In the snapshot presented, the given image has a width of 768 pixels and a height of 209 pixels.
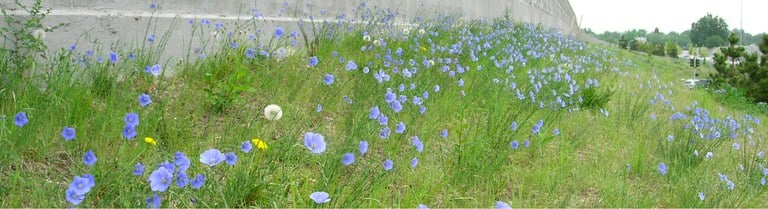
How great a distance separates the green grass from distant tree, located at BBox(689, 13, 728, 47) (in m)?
106

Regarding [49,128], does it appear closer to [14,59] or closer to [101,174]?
[101,174]

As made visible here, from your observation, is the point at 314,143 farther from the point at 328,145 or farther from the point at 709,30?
the point at 709,30

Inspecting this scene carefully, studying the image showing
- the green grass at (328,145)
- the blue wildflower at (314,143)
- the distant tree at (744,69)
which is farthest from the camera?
the distant tree at (744,69)

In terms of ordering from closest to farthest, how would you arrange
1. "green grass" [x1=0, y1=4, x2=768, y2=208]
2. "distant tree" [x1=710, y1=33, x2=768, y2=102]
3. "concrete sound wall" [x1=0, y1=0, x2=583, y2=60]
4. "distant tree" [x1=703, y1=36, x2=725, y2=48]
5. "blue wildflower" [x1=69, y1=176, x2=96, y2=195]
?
"blue wildflower" [x1=69, y1=176, x2=96, y2=195]
"green grass" [x1=0, y1=4, x2=768, y2=208]
"concrete sound wall" [x1=0, y1=0, x2=583, y2=60]
"distant tree" [x1=710, y1=33, x2=768, y2=102]
"distant tree" [x1=703, y1=36, x2=725, y2=48]

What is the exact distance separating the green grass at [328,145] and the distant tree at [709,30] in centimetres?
10573

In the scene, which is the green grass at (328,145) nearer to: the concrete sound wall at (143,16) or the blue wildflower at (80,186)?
the concrete sound wall at (143,16)

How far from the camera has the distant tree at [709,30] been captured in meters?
96.9

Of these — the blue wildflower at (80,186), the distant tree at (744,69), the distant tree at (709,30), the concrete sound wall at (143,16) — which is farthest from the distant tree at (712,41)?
the blue wildflower at (80,186)

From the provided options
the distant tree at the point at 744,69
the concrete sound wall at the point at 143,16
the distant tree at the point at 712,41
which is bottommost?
the distant tree at the point at 744,69

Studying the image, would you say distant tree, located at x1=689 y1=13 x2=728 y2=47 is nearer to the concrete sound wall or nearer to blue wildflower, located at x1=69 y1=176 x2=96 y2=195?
the concrete sound wall

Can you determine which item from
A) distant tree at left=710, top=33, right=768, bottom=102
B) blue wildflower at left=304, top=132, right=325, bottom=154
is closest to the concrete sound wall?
blue wildflower at left=304, top=132, right=325, bottom=154

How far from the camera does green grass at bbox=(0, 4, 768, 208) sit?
173cm

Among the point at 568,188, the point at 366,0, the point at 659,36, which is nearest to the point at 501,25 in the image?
the point at 366,0

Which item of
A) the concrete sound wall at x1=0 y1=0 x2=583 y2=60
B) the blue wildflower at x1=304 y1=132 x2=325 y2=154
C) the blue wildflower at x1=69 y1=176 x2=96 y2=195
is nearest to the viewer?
the blue wildflower at x1=69 y1=176 x2=96 y2=195
